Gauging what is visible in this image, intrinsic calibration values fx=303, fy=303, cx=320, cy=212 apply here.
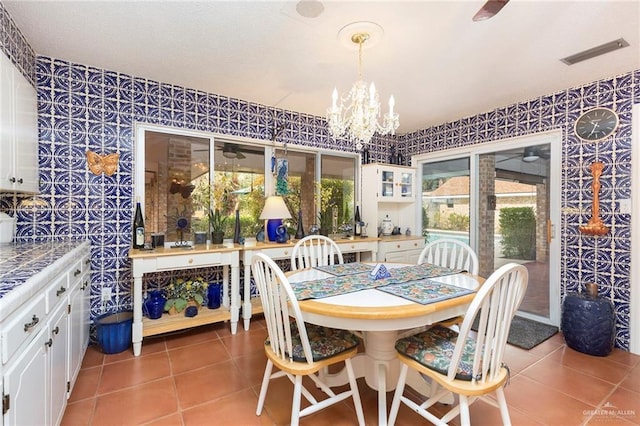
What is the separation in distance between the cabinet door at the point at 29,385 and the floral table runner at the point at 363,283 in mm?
1142

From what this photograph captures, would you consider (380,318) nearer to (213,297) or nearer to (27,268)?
(27,268)

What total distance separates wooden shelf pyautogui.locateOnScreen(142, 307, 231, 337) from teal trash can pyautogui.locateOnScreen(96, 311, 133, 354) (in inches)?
5.8

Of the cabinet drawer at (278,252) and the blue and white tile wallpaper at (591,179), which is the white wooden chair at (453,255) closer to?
the blue and white tile wallpaper at (591,179)

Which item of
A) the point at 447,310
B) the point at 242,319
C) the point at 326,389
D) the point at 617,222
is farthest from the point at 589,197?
the point at 242,319

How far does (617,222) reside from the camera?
2.73 meters

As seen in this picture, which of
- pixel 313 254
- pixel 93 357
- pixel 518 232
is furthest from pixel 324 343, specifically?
pixel 518 232

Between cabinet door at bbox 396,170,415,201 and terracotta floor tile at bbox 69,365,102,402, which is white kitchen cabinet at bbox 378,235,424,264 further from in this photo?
terracotta floor tile at bbox 69,365,102,402

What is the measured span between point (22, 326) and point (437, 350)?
1.84 metres

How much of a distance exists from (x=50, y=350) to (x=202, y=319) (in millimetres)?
1464

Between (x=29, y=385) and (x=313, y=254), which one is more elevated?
(x=313, y=254)

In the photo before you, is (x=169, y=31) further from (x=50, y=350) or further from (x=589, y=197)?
(x=589, y=197)

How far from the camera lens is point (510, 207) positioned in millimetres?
3621

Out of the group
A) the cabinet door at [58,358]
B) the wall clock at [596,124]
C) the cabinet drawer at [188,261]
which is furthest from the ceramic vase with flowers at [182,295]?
the wall clock at [596,124]

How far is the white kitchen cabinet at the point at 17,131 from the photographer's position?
1851 millimetres
